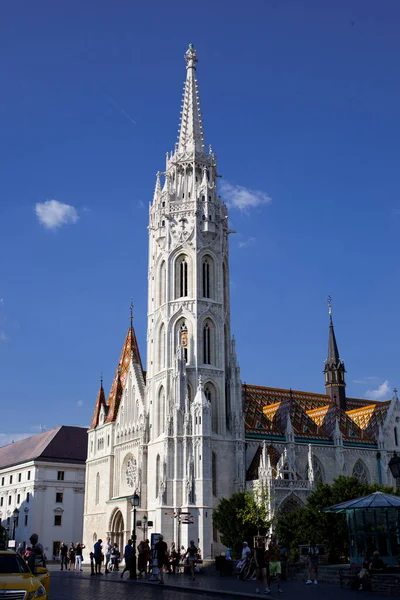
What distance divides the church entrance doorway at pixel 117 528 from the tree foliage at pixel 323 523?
1624cm

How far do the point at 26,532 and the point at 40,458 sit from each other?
745 centimetres

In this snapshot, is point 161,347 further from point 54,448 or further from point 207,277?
point 54,448

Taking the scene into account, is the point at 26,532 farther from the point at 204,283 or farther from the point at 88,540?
the point at 204,283

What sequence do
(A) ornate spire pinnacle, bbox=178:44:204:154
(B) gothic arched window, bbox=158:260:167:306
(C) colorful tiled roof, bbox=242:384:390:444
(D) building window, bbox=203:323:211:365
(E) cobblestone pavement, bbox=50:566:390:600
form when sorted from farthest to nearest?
(A) ornate spire pinnacle, bbox=178:44:204:154, (C) colorful tiled roof, bbox=242:384:390:444, (B) gothic arched window, bbox=158:260:167:306, (D) building window, bbox=203:323:211:365, (E) cobblestone pavement, bbox=50:566:390:600

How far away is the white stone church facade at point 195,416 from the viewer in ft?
175

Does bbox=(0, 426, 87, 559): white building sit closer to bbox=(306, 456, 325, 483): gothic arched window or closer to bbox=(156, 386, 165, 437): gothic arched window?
bbox=(156, 386, 165, 437): gothic arched window

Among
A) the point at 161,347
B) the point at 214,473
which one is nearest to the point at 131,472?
the point at 214,473

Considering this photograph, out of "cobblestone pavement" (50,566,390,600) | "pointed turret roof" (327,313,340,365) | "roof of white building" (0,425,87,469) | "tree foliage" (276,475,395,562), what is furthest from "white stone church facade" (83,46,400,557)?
"cobblestone pavement" (50,566,390,600)

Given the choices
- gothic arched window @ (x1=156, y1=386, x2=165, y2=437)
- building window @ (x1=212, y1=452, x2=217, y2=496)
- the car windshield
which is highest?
gothic arched window @ (x1=156, y1=386, x2=165, y2=437)

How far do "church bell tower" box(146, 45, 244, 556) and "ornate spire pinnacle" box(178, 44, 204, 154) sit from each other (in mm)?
124

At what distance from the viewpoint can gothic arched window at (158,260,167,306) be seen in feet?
198

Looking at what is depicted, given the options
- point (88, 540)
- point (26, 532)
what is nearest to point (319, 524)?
point (88, 540)

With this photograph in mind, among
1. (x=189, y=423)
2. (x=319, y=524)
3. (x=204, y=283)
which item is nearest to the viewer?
(x=319, y=524)

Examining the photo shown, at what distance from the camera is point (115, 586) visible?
26797mm
